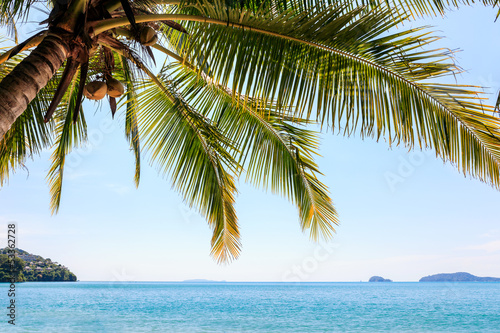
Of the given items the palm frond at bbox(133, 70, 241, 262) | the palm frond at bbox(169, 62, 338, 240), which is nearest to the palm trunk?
the palm frond at bbox(133, 70, 241, 262)

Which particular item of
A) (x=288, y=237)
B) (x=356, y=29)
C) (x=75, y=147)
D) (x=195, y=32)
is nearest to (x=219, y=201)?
(x=75, y=147)

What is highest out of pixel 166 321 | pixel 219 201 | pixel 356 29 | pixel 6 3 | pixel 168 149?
pixel 6 3

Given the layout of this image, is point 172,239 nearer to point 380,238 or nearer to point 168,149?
point 380,238

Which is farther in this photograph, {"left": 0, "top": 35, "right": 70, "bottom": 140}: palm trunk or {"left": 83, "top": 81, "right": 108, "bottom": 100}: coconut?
{"left": 83, "top": 81, "right": 108, "bottom": 100}: coconut

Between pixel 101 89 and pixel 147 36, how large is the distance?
0.69m

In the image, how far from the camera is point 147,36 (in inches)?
123

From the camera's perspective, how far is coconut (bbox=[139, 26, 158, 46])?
310cm

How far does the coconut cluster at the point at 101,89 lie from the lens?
3434 millimetres

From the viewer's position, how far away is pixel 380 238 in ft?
276

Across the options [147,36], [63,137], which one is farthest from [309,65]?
[63,137]

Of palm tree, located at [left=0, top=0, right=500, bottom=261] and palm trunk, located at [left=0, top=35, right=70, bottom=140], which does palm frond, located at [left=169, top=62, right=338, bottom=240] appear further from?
palm trunk, located at [left=0, top=35, right=70, bottom=140]

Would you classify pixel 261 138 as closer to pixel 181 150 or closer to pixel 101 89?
pixel 181 150

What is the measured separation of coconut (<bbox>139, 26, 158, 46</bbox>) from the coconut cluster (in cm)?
59

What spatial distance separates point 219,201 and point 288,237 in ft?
264
